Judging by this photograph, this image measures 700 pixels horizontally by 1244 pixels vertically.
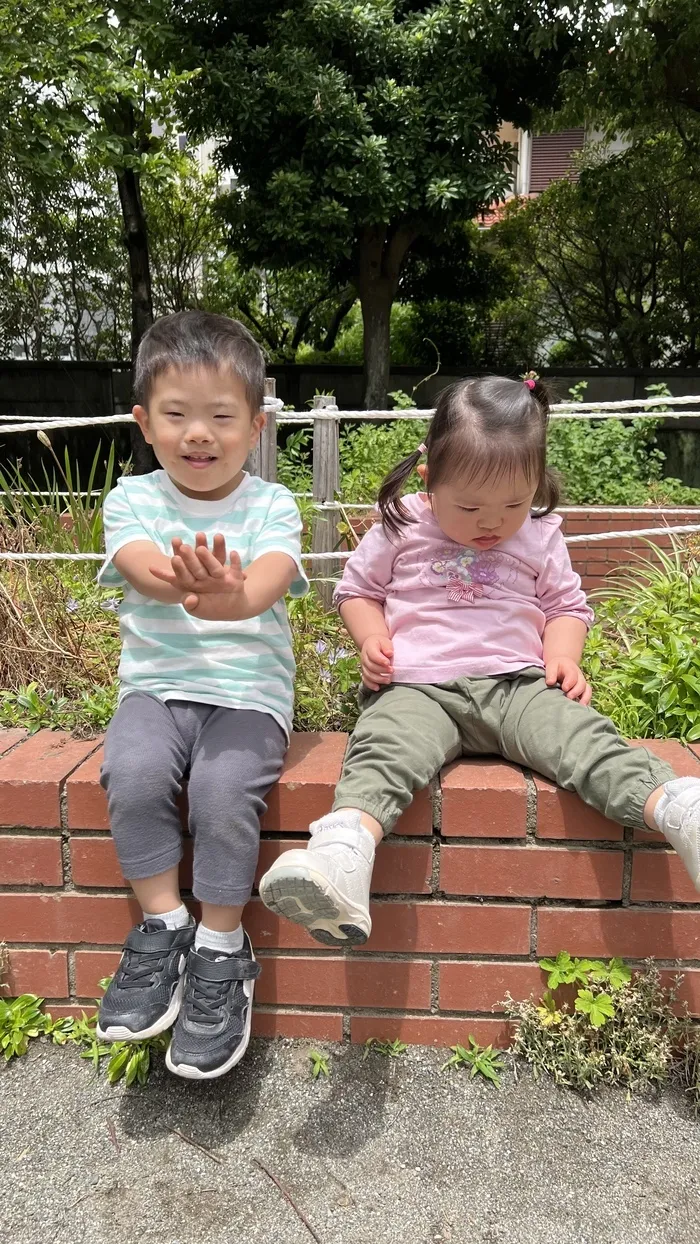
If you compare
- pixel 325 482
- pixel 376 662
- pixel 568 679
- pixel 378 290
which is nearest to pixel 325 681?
pixel 376 662

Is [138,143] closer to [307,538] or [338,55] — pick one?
[338,55]

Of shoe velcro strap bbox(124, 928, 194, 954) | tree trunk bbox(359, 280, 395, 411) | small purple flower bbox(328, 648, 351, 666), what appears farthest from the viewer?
tree trunk bbox(359, 280, 395, 411)

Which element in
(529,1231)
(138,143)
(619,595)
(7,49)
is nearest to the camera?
(529,1231)

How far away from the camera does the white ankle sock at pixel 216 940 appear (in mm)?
1545

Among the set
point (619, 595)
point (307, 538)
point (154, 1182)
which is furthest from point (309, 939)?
point (307, 538)

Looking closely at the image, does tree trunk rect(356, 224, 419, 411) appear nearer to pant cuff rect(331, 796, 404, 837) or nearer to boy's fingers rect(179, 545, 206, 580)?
boy's fingers rect(179, 545, 206, 580)

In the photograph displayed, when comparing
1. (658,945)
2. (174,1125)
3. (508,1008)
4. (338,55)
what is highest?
(338,55)

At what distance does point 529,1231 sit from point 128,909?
921 mm

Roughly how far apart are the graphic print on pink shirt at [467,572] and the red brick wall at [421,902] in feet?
1.24

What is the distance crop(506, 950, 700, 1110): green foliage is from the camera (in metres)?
1.61

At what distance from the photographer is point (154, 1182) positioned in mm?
1400

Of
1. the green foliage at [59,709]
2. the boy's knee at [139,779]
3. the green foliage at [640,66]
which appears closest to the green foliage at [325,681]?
the green foliage at [59,709]

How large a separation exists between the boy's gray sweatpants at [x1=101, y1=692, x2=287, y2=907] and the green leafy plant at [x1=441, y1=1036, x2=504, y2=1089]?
568mm

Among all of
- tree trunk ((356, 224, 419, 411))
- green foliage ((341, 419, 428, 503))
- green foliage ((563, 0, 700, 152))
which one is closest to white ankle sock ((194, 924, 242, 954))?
green foliage ((341, 419, 428, 503))
